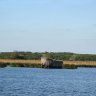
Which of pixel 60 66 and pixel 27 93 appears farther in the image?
pixel 60 66

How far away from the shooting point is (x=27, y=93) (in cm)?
6512

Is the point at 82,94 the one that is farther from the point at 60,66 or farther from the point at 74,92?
the point at 60,66

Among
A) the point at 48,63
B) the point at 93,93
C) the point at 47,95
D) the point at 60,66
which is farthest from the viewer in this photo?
the point at 60,66

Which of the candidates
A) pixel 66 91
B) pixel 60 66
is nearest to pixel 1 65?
pixel 60 66

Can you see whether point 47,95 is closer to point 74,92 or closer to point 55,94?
point 55,94

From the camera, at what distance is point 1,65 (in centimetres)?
19925

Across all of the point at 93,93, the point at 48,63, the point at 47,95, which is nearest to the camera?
the point at 47,95

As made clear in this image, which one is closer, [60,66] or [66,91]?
[66,91]

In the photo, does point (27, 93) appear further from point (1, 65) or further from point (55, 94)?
point (1, 65)

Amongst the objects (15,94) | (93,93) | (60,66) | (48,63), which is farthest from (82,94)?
(60,66)

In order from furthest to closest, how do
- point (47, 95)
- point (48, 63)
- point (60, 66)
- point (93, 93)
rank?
point (60, 66)
point (48, 63)
point (93, 93)
point (47, 95)

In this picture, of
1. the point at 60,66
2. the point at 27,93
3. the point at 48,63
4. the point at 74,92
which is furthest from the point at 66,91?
the point at 60,66

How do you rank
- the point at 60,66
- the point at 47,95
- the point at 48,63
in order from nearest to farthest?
the point at 47,95 < the point at 48,63 < the point at 60,66

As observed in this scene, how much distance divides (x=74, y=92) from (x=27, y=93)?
251 inches
